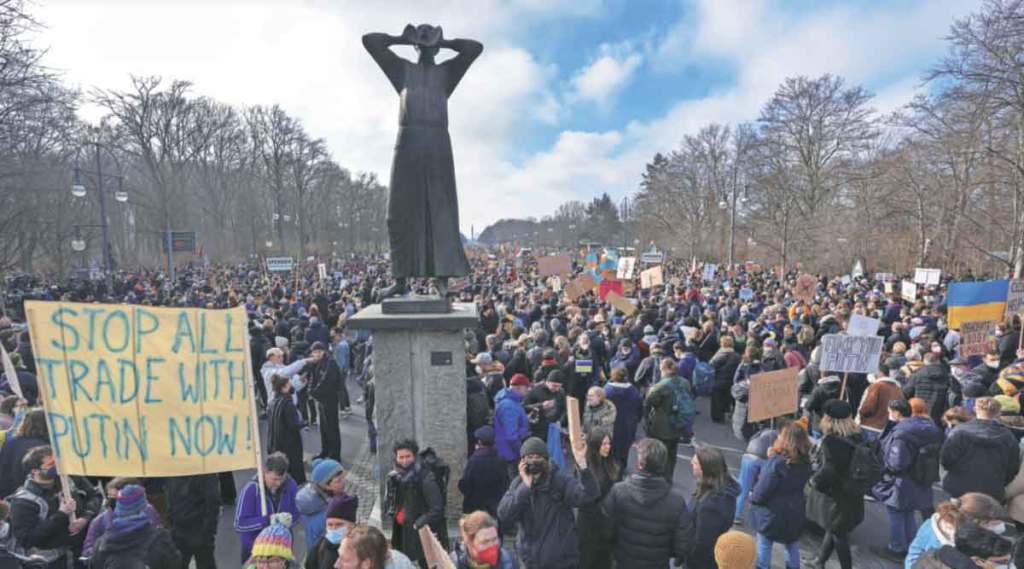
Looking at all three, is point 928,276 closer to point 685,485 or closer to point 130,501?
point 685,485

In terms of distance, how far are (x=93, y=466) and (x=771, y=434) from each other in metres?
5.13

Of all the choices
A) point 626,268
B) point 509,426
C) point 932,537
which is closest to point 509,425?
point 509,426

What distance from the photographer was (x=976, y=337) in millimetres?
8336

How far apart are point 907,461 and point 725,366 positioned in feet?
13.1

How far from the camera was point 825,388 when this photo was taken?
6.80m

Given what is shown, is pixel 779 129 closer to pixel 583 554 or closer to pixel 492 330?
pixel 492 330

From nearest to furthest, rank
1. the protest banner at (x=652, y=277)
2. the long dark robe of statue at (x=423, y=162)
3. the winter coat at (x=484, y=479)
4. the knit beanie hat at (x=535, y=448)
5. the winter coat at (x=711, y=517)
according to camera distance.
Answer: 1. the knit beanie hat at (x=535, y=448)
2. the winter coat at (x=711, y=517)
3. the winter coat at (x=484, y=479)
4. the long dark robe of statue at (x=423, y=162)
5. the protest banner at (x=652, y=277)

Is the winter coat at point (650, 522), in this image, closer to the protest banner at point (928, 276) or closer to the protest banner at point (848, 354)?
the protest banner at point (848, 354)

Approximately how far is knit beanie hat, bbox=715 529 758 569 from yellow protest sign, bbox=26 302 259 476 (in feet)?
9.02

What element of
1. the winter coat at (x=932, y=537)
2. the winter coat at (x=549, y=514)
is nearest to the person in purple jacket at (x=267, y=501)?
the winter coat at (x=549, y=514)

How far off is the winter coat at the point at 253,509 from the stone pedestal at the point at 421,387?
1.17 m

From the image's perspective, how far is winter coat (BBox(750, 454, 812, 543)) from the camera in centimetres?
441

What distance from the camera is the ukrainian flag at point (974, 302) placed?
8273 mm

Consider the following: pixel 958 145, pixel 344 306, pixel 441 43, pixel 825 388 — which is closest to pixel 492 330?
pixel 344 306
